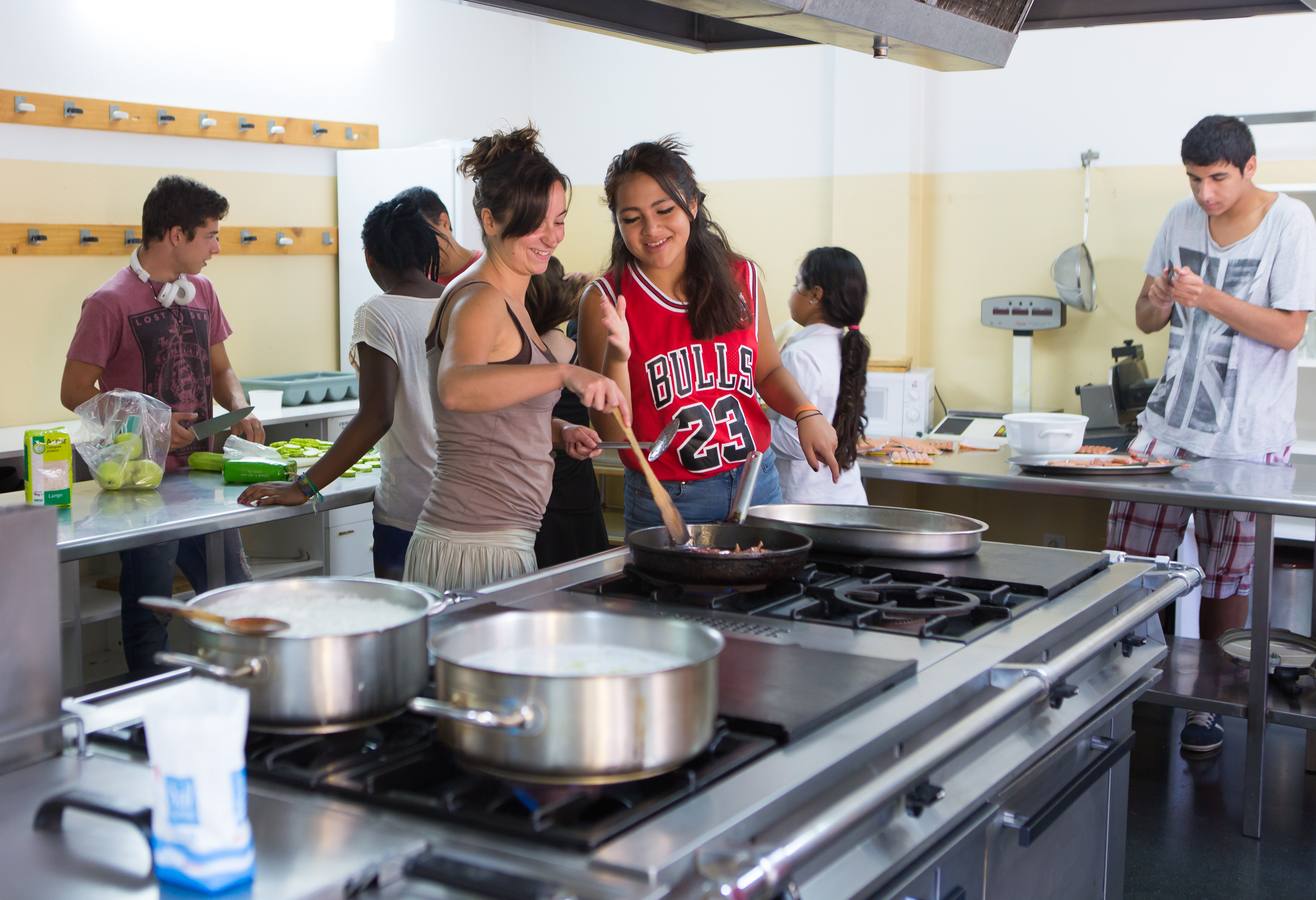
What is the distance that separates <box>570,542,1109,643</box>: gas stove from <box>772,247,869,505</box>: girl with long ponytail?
1.19 meters

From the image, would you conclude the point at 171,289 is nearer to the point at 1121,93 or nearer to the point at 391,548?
the point at 391,548

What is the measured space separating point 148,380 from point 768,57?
3337mm

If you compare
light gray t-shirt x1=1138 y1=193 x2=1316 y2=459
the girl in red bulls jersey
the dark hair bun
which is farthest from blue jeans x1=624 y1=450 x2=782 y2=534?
light gray t-shirt x1=1138 y1=193 x2=1316 y2=459

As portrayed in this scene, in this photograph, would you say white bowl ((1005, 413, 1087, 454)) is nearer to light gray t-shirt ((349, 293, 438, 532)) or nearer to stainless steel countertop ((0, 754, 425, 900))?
light gray t-shirt ((349, 293, 438, 532))

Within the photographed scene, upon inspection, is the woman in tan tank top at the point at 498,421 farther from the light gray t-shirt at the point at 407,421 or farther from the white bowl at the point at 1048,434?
the white bowl at the point at 1048,434

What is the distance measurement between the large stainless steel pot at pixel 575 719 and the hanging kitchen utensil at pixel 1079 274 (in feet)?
13.9

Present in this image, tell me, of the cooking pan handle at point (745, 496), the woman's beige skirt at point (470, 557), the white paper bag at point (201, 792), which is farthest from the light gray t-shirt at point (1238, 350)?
the white paper bag at point (201, 792)

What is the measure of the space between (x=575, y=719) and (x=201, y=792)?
31cm

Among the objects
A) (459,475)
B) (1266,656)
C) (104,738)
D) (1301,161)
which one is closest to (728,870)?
(104,738)

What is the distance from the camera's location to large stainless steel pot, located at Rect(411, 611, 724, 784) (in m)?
1.14

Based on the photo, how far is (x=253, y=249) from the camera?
212 inches

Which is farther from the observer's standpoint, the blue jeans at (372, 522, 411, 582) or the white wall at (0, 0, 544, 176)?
the white wall at (0, 0, 544, 176)

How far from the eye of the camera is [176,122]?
5039mm

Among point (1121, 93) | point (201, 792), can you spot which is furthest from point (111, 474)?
point (1121, 93)
